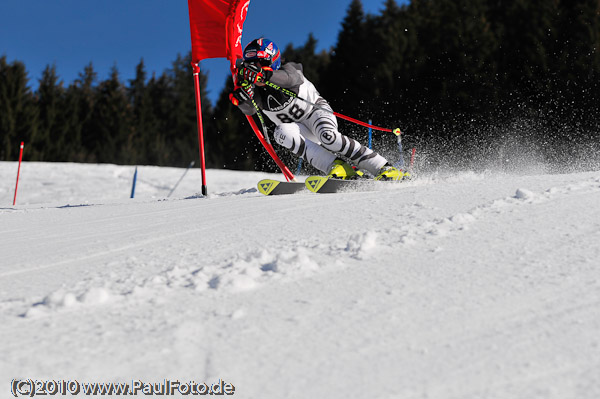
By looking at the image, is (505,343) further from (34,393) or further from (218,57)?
(218,57)

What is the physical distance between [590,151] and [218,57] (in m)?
13.5

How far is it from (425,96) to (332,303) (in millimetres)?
20178

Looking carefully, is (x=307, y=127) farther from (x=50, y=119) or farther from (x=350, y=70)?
(x=50, y=119)

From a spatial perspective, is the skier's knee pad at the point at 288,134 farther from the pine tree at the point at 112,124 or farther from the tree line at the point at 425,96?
the pine tree at the point at 112,124

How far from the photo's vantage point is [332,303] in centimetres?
185

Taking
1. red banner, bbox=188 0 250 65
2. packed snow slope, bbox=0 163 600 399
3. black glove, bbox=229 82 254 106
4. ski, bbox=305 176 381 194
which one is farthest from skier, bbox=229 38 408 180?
packed snow slope, bbox=0 163 600 399

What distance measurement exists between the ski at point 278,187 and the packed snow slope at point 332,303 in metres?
1.75

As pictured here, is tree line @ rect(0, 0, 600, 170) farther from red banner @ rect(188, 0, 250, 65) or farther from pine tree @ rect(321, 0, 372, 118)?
red banner @ rect(188, 0, 250, 65)

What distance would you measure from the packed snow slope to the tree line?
12.8m

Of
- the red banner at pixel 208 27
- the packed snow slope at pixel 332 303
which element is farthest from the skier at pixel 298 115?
the packed snow slope at pixel 332 303

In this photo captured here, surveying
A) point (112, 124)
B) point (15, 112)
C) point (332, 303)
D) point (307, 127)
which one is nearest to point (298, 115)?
point (307, 127)

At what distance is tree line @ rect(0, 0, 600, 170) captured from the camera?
55.7ft

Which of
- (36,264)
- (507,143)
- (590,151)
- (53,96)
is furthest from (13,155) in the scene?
(36,264)

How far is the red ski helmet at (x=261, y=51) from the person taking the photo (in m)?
4.99
